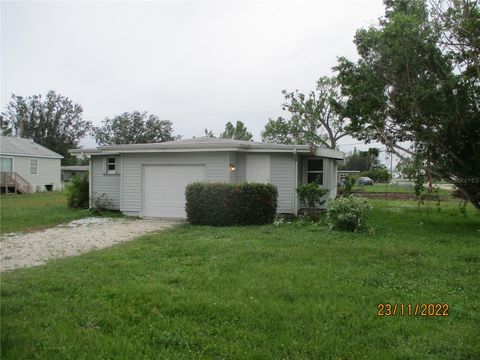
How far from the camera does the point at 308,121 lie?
3722cm

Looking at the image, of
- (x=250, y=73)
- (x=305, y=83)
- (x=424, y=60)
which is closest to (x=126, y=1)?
(x=424, y=60)

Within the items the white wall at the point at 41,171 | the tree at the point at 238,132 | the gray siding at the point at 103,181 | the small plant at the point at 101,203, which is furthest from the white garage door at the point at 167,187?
the tree at the point at 238,132

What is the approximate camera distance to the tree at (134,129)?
49.8 meters

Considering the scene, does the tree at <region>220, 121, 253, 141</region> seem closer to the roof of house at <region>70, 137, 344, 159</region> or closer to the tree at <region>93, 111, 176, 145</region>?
the tree at <region>93, 111, 176, 145</region>

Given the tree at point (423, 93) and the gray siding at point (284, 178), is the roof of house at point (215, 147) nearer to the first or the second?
the gray siding at point (284, 178)

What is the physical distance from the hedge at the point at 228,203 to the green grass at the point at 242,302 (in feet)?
10.5

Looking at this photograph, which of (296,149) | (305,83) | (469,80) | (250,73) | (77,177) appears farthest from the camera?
(305,83)

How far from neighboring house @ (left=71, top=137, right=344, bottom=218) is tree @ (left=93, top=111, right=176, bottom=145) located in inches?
1471

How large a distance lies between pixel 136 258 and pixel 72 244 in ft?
7.89

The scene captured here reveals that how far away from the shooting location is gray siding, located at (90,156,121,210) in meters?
14.0

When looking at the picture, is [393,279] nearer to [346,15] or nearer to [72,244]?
[72,244]

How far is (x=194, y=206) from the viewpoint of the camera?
1070cm

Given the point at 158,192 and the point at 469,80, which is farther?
the point at 158,192

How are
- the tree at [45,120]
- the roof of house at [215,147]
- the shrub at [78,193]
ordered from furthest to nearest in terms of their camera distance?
1. the tree at [45,120]
2. the shrub at [78,193]
3. the roof of house at [215,147]
